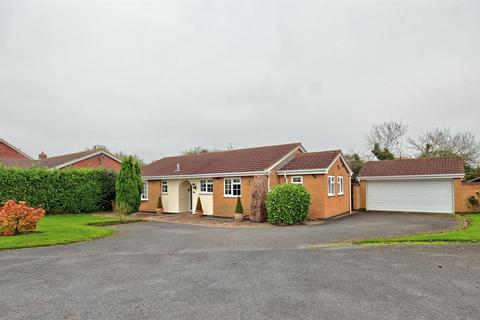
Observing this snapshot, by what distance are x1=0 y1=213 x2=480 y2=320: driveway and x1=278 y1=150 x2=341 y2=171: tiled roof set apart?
29.9 feet

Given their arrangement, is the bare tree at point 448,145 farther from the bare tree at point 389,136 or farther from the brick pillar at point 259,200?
the brick pillar at point 259,200

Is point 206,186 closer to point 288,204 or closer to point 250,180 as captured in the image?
point 250,180

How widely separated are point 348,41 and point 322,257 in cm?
1455

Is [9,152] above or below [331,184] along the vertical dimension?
above

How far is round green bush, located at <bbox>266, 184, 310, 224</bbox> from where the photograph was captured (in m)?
16.0

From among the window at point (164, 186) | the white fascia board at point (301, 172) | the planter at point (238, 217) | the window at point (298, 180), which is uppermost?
the white fascia board at point (301, 172)

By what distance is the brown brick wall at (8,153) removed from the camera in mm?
35300

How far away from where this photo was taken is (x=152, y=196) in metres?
24.4

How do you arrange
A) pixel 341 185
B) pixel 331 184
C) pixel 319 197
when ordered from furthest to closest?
pixel 341 185 → pixel 331 184 → pixel 319 197

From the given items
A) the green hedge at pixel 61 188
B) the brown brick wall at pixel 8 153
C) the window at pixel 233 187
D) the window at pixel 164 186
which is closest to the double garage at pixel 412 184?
the window at pixel 233 187

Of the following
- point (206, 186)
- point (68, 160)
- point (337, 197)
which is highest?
point (68, 160)

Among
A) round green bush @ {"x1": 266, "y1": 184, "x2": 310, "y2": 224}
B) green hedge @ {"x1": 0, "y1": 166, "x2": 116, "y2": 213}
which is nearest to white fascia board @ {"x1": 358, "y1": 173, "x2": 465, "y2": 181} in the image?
round green bush @ {"x1": 266, "y1": 184, "x2": 310, "y2": 224}

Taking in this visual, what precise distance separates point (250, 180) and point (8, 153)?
112 ft

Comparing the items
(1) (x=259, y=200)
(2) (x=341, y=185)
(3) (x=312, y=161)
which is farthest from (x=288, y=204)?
(2) (x=341, y=185)
